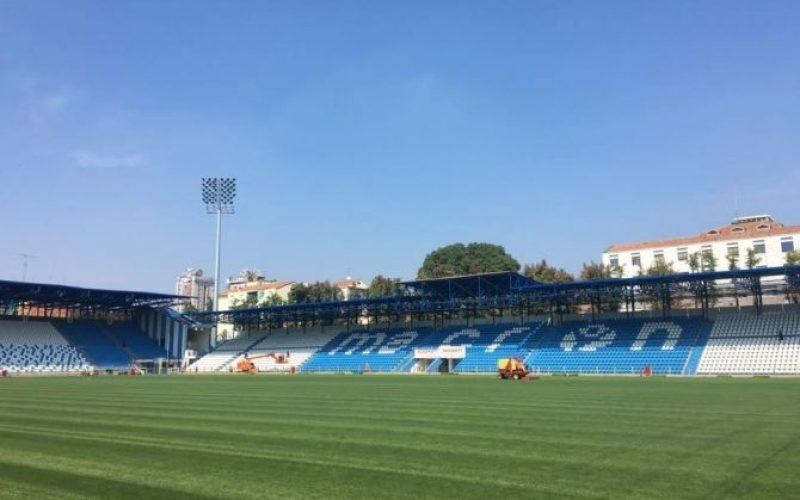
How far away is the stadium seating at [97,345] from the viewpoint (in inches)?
2584

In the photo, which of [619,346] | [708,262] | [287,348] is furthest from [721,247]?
[287,348]

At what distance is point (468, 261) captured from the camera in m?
90.8

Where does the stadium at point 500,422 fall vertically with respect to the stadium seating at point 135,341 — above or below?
below

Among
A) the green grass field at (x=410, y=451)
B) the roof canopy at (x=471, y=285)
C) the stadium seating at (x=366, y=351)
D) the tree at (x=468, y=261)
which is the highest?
the tree at (x=468, y=261)

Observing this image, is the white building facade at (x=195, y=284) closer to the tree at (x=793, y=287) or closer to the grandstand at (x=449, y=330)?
the grandstand at (x=449, y=330)

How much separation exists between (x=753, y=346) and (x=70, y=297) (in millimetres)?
63738

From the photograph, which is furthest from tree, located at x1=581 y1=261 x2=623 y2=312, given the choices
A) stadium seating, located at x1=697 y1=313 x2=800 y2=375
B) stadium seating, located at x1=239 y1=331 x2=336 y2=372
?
stadium seating, located at x1=239 y1=331 x2=336 y2=372

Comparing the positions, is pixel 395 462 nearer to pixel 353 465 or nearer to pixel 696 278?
pixel 353 465

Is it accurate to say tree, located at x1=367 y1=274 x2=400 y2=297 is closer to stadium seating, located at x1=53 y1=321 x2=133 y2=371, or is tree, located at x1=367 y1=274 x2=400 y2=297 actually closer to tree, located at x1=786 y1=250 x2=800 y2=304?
stadium seating, located at x1=53 y1=321 x2=133 y2=371

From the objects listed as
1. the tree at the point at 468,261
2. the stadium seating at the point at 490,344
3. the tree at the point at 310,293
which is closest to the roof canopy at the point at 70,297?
the tree at the point at 310,293

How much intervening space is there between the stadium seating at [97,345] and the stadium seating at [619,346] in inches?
1686

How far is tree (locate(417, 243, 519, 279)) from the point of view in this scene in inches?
3555

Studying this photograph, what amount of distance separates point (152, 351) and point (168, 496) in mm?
68857

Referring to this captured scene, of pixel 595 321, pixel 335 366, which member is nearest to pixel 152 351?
pixel 335 366
